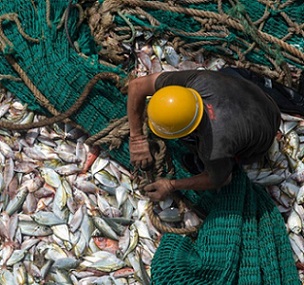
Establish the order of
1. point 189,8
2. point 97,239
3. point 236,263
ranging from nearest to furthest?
point 236,263 < point 97,239 < point 189,8

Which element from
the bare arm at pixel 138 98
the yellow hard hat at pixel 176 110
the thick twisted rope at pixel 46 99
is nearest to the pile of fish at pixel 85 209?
the thick twisted rope at pixel 46 99

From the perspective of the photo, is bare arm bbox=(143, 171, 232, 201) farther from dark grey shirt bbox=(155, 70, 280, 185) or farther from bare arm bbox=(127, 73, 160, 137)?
bare arm bbox=(127, 73, 160, 137)

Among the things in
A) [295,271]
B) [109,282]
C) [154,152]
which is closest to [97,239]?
[109,282]

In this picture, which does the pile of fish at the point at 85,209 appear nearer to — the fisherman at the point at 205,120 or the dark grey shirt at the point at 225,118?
the fisherman at the point at 205,120

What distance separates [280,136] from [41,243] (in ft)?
4.29

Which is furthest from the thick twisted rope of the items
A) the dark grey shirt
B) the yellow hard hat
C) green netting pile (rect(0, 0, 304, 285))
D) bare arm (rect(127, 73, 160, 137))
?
the yellow hard hat

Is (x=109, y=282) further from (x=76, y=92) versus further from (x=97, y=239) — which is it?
(x=76, y=92)

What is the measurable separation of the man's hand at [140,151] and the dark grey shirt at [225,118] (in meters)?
0.29

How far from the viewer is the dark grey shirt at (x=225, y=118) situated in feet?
7.85

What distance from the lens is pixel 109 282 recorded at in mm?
2871

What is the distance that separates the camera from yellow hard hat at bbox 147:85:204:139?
2.26 metres

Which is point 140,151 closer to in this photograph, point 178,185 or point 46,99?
point 178,185

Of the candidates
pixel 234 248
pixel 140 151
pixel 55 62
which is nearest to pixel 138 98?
pixel 140 151

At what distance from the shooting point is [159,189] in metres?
2.79
